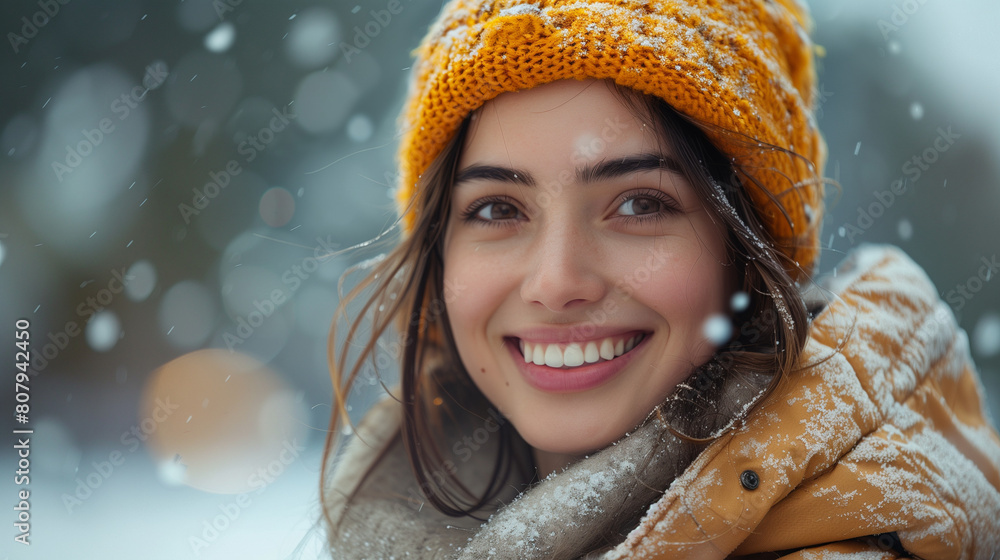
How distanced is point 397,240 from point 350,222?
384 cm

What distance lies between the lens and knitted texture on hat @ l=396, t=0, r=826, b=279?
46.5 inches

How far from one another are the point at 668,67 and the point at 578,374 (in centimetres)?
66

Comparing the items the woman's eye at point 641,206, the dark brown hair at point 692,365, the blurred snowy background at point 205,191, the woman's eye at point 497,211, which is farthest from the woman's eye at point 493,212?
the blurred snowy background at point 205,191

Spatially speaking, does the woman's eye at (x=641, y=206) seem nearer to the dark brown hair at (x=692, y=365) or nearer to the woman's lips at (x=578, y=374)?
the dark brown hair at (x=692, y=365)

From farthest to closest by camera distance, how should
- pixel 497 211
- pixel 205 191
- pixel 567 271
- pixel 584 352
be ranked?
pixel 205 191 → pixel 497 211 → pixel 584 352 → pixel 567 271

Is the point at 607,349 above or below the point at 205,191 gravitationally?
above

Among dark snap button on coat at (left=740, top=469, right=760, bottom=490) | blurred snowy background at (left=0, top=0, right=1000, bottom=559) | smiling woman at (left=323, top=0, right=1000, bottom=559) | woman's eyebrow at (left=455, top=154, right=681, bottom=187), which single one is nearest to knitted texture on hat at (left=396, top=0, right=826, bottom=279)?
smiling woman at (left=323, top=0, right=1000, bottom=559)

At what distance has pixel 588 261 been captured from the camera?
1180 mm

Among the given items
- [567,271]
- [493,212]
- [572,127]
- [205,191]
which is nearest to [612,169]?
[572,127]

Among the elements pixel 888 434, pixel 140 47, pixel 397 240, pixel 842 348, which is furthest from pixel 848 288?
pixel 140 47

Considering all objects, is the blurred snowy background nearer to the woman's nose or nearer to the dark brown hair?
the dark brown hair

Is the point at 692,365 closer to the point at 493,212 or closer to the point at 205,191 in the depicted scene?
the point at 493,212

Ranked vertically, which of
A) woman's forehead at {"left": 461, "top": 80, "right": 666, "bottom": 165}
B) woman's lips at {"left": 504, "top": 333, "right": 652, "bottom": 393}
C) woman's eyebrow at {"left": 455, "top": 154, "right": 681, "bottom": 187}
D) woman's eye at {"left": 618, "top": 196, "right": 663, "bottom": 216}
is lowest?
woman's lips at {"left": 504, "top": 333, "right": 652, "bottom": 393}

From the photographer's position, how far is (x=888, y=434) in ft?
3.50
